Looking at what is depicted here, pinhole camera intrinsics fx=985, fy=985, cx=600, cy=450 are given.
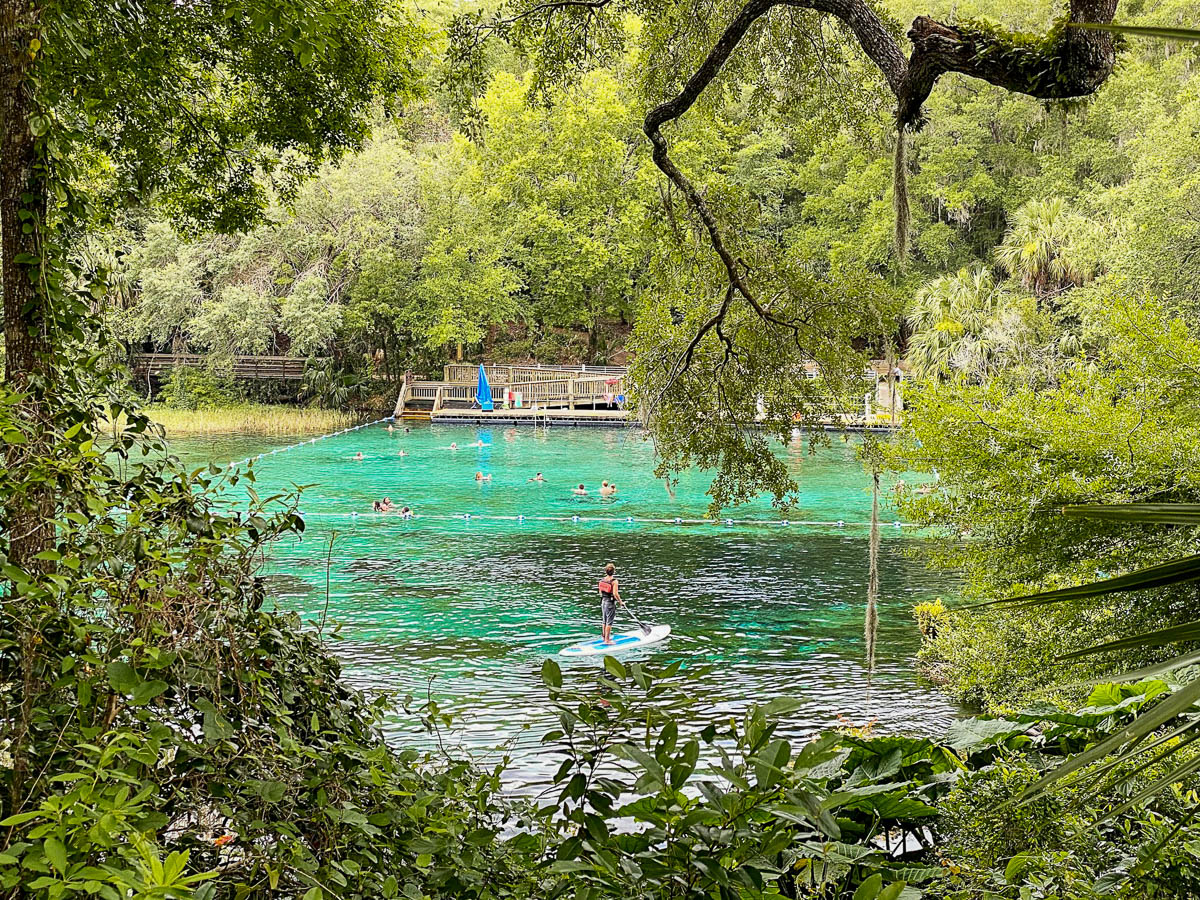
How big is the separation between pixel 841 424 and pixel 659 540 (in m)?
9.63

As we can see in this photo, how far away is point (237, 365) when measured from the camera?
111 ft

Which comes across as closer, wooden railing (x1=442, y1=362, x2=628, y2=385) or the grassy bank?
the grassy bank

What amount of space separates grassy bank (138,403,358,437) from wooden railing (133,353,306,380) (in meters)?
1.30

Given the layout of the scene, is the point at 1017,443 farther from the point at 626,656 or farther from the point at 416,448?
the point at 416,448

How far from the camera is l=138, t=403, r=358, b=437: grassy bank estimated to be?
3042 cm

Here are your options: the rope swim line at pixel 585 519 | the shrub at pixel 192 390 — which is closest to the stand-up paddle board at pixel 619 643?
the rope swim line at pixel 585 519

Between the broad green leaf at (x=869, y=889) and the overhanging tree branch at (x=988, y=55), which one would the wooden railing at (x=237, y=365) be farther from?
the broad green leaf at (x=869, y=889)

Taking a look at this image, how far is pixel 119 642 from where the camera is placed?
1.90m

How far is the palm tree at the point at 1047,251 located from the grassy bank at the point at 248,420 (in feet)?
68.5

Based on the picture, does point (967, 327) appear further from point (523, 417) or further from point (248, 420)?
point (248, 420)

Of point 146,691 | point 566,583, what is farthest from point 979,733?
point 566,583

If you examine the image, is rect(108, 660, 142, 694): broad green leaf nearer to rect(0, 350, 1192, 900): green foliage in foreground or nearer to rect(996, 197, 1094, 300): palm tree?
rect(0, 350, 1192, 900): green foliage in foreground

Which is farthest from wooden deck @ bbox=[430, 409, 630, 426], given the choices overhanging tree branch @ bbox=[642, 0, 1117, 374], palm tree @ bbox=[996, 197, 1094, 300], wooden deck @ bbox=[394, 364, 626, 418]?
overhanging tree branch @ bbox=[642, 0, 1117, 374]

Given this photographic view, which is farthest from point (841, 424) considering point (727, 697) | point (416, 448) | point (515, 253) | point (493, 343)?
point (493, 343)
